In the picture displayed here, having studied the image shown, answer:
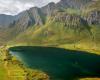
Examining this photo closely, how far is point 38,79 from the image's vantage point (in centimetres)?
17250

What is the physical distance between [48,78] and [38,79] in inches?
291

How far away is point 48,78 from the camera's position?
17425 centimetres

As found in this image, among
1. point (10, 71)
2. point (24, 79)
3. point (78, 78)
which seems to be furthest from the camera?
point (10, 71)

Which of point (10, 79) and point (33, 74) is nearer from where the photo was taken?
point (10, 79)

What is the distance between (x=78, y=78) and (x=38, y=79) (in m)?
30.8

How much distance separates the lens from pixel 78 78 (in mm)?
180625

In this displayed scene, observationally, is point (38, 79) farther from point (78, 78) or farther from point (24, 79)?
point (78, 78)

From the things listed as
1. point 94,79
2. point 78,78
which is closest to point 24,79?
point 78,78

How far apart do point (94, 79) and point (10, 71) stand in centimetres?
6881

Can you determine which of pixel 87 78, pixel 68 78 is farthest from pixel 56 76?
pixel 87 78

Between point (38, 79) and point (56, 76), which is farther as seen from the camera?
point (56, 76)

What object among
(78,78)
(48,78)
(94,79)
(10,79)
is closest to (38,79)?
(48,78)

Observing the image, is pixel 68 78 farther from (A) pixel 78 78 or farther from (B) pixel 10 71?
(B) pixel 10 71

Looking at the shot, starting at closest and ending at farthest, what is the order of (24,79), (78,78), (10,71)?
(24,79)
(78,78)
(10,71)
